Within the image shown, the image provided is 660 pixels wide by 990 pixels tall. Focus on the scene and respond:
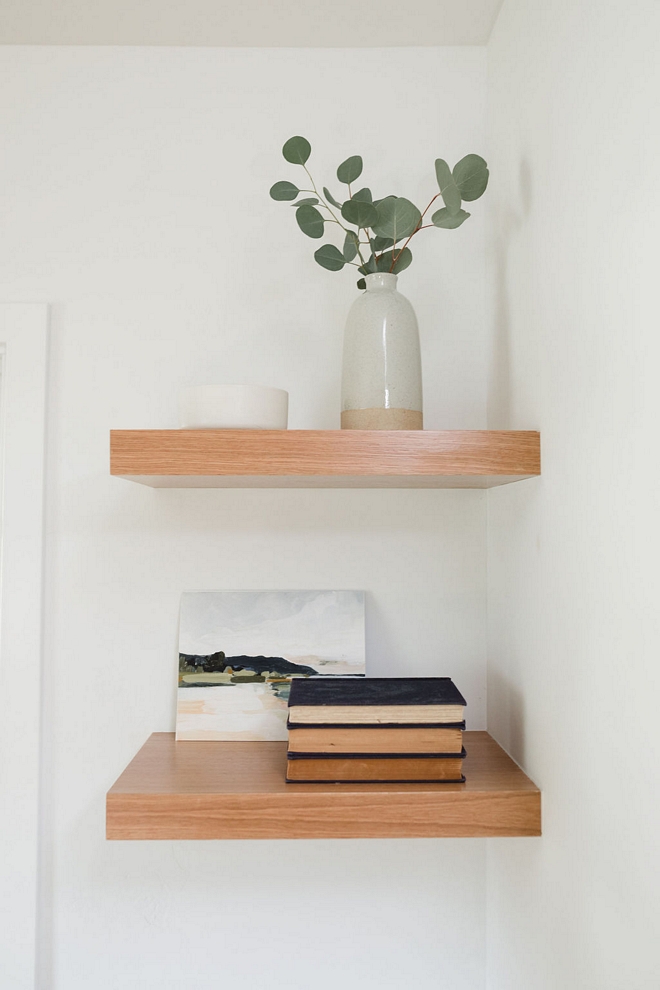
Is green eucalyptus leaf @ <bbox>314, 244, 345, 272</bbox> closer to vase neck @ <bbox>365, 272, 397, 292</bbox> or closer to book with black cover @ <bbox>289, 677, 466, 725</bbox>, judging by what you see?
vase neck @ <bbox>365, 272, 397, 292</bbox>

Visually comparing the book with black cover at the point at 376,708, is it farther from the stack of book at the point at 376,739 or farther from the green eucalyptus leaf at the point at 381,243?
the green eucalyptus leaf at the point at 381,243

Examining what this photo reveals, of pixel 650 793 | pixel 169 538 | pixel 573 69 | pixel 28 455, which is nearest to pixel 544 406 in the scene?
pixel 573 69

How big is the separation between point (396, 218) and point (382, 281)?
87mm

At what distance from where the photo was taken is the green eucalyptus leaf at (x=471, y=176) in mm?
1054

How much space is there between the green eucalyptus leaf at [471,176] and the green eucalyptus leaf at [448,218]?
2cm

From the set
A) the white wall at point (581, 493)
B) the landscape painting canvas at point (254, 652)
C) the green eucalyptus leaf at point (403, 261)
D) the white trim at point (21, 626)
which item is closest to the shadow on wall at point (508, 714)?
the white wall at point (581, 493)

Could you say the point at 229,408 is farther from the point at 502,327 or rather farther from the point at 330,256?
the point at 502,327

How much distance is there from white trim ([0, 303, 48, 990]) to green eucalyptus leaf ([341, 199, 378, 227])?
1.77ft

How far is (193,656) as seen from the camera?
127 centimetres

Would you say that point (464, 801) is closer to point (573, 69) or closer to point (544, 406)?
point (544, 406)

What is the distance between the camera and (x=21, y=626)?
1.27 meters

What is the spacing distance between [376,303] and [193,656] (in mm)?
624

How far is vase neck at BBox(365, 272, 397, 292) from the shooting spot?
1.11 meters

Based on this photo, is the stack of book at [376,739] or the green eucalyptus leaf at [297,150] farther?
the green eucalyptus leaf at [297,150]
